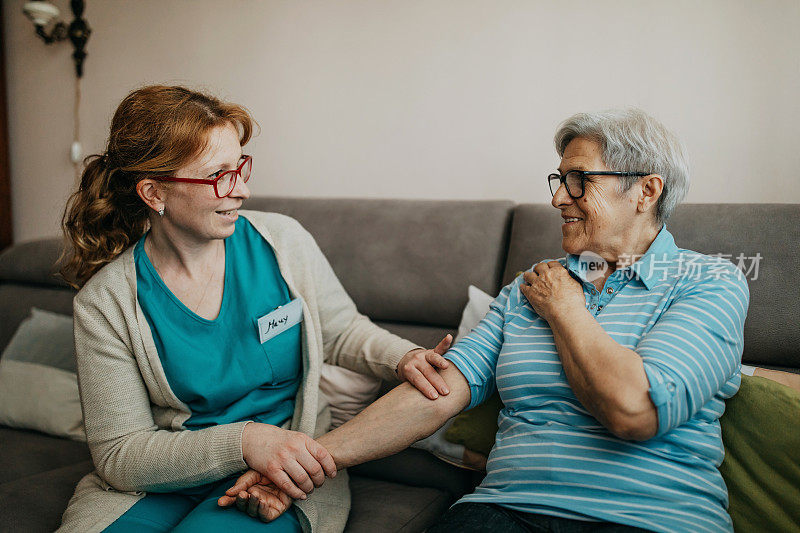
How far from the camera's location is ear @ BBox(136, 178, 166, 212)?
56.4 inches

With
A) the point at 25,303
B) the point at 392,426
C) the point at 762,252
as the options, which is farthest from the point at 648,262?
the point at 25,303

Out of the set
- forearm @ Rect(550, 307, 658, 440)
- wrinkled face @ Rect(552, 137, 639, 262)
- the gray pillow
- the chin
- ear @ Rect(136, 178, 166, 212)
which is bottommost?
the gray pillow

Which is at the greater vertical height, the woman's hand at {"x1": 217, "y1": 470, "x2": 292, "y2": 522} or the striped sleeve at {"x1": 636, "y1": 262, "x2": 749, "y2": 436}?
the striped sleeve at {"x1": 636, "y1": 262, "x2": 749, "y2": 436}

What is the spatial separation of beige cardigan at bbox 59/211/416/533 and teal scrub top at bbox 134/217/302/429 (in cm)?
3

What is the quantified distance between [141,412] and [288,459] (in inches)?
16.0

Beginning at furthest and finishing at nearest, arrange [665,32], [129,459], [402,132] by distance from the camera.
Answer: [402,132] → [665,32] → [129,459]

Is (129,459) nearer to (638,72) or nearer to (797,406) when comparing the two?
(797,406)

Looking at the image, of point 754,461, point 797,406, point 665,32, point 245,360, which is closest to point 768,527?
point 754,461

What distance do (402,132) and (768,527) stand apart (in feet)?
5.76

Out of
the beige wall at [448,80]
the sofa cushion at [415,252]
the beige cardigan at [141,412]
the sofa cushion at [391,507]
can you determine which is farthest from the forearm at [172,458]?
the beige wall at [448,80]

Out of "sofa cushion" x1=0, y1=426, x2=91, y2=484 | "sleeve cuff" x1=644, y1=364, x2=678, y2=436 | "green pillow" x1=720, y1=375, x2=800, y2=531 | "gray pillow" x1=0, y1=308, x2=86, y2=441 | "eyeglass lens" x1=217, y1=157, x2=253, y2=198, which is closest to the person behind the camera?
"sleeve cuff" x1=644, y1=364, x2=678, y2=436

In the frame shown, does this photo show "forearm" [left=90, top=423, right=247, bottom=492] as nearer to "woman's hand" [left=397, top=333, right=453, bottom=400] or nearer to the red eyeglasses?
"woman's hand" [left=397, top=333, right=453, bottom=400]

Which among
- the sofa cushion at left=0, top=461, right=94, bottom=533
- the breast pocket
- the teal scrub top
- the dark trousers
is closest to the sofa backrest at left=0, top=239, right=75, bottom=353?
the sofa cushion at left=0, top=461, right=94, bottom=533

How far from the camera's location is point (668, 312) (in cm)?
118
